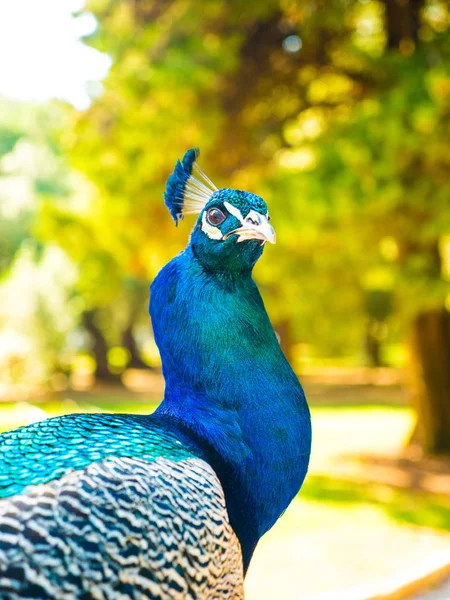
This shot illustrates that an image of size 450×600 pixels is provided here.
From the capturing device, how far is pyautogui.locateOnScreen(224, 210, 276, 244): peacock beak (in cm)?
167

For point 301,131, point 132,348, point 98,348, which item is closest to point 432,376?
point 301,131

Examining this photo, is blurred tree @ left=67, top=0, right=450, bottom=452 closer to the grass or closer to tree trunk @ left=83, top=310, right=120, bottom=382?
the grass

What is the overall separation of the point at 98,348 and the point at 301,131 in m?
11.0

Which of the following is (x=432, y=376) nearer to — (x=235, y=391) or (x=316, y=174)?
(x=316, y=174)

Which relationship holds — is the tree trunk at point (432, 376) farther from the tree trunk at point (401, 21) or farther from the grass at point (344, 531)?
the tree trunk at point (401, 21)

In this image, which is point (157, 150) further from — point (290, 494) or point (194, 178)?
point (290, 494)

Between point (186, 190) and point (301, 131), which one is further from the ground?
point (301, 131)

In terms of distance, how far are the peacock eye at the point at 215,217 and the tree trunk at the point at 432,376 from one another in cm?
571

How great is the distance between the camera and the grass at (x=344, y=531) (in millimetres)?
4086

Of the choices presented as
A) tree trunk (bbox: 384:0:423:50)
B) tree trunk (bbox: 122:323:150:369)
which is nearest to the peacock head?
tree trunk (bbox: 384:0:423:50)

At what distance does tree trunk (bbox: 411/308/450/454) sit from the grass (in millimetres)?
697

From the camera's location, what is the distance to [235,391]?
1.71 meters

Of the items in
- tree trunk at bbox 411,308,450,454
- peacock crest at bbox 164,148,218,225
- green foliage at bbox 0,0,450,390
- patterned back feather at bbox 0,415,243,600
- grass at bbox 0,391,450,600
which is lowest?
grass at bbox 0,391,450,600

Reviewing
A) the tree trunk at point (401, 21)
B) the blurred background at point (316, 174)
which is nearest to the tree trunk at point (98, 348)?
the blurred background at point (316, 174)
